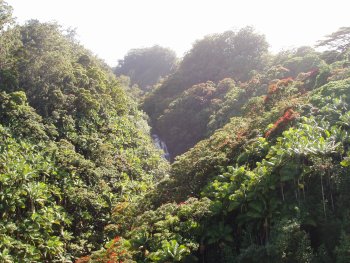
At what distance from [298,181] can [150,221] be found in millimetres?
6779

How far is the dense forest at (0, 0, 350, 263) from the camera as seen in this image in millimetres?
14211

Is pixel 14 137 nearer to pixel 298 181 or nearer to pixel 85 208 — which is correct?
pixel 85 208

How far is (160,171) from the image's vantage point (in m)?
30.3

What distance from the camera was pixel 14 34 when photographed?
29438 millimetres

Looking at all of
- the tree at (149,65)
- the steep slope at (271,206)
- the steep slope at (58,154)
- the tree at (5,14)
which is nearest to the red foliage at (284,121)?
the steep slope at (271,206)

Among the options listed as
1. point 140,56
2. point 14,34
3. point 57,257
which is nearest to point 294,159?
point 57,257

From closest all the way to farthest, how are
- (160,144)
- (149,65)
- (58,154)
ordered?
(58,154)
(160,144)
(149,65)

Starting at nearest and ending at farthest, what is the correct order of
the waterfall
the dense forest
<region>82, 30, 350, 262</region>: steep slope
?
<region>82, 30, 350, 262</region>: steep slope < the dense forest < the waterfall

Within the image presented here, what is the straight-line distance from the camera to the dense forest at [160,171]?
14.2 m

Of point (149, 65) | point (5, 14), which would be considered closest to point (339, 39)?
point (5, 14)

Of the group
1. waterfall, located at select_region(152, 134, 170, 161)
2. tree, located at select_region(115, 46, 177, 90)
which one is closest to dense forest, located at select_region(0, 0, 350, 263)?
waterfall, located at select_region(152, 134, 170, 161)

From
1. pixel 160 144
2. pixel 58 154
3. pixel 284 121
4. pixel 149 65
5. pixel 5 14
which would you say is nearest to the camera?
pixel 284 121

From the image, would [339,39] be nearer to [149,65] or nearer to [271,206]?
[271,206]

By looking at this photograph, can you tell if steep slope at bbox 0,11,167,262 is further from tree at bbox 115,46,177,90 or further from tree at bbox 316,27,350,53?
tree at bbox 115,46,177,90
